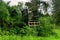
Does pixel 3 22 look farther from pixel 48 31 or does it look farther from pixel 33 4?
pixel 33 4

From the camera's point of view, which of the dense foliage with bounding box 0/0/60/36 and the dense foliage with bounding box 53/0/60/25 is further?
the dense foliage with bounding box 53/0/60/25

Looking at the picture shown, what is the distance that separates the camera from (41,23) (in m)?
12.0

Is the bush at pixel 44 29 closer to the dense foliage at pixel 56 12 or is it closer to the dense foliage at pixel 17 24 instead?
the dense foliage at pixel 17 24

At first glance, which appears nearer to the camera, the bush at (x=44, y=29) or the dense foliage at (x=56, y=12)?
the bush at (x=44, y=29)

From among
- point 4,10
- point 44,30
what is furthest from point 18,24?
point 44,30

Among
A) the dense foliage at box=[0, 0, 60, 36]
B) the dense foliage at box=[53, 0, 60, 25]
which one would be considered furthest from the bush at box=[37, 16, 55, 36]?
the dense foliage at box=[53, 0, 60, 25]

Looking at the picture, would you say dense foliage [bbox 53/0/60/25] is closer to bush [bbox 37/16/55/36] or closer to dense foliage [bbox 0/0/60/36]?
dense foliage [bbox 0/0/60/36]

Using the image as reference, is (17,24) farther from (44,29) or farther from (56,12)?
(56,12)

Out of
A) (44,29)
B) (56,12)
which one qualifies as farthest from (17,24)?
(56,12)

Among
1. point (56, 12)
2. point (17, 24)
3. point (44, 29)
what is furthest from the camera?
point (56, 12)

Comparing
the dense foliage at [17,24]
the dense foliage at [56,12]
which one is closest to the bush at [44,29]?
the dense foliage at [17,24]

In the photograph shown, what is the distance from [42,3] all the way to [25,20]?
2248 millimetres

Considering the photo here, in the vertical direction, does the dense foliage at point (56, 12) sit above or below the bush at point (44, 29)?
above

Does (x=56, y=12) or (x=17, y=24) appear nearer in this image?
(x=17, y=24)
